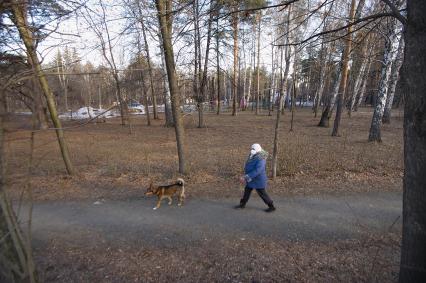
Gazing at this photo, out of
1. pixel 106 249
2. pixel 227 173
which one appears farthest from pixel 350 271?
pixel 227 173

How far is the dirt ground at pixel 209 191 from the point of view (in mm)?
3518

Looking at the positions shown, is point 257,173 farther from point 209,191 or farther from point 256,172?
point 209,191

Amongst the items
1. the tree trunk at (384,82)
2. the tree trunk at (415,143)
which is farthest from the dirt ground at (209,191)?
the tree trunk at (384,82)

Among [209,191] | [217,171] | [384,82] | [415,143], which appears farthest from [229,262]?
[384,82]

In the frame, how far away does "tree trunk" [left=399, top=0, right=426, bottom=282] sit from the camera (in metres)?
2.09

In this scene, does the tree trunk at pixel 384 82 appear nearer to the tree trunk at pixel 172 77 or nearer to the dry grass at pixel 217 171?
the dry grass at pixel 217 171

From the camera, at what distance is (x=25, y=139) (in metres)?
1.78

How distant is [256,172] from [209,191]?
6.38ft

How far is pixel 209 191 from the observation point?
22.7ft

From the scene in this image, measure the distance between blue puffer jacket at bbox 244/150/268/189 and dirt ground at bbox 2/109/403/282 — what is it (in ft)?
3.71

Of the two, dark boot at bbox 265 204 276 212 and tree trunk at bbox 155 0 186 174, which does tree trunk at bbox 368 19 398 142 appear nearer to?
tree trunk at bbox 155 0 186 174

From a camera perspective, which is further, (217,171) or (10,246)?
(217,171)

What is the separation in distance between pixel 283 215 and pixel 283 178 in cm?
240

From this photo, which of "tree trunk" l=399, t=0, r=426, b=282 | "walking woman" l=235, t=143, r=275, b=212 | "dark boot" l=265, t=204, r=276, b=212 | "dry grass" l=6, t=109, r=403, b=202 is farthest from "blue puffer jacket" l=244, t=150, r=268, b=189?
"tree trunk" l=399, t=0, r=426, b=282
